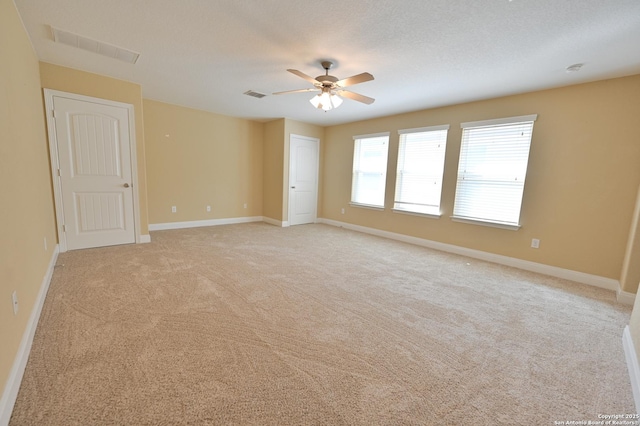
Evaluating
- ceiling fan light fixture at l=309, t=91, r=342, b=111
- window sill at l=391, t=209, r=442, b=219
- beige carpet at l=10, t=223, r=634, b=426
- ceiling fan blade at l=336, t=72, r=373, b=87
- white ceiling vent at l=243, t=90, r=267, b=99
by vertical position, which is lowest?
beige carpet at l=10, t=223, r=634, b=426

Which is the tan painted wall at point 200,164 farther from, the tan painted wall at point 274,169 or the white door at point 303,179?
the white door at point 303,179

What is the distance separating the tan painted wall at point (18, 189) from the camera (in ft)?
4.77

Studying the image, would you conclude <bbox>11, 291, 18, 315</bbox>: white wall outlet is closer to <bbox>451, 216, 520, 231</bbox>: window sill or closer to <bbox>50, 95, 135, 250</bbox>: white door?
<bbox>50, 95, 135, 250</bbox>: white door

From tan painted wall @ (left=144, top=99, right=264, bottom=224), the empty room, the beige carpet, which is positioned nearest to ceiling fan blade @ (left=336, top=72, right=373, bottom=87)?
the empty room

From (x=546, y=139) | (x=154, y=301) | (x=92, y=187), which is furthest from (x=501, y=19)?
(x=92, y=187)

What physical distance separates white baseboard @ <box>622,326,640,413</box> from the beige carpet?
1.4 inches

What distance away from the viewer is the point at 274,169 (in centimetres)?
617

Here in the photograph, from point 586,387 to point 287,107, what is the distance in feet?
16.4

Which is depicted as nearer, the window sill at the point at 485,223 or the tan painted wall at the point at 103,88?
the tan painted wall at the point at 103,88

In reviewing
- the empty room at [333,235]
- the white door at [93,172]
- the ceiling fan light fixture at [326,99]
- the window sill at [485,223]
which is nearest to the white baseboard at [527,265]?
the empty room at [333,235]

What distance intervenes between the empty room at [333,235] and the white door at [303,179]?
0.98 meters

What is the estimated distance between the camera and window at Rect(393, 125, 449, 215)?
457 centimetres

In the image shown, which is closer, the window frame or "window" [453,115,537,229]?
"window" [453,115,537,229]

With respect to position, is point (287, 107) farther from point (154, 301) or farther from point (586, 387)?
point (586, 387)
